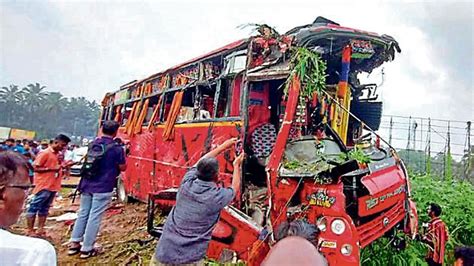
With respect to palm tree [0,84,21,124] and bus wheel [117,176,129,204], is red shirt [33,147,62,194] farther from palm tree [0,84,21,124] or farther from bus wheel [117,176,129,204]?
palm tree [0,84,21,124]

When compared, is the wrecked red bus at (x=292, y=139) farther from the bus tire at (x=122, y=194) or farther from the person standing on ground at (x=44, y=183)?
the bus tire at (x=122, y=194)

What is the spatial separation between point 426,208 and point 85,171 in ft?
17.6

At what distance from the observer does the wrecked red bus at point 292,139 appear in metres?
4.44

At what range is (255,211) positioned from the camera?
5203 mm

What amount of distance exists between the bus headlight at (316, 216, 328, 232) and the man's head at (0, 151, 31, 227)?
3.10 m

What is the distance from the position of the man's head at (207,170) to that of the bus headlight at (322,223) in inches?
50.3

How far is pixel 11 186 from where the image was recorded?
5.39ft

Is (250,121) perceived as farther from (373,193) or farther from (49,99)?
(49,99)

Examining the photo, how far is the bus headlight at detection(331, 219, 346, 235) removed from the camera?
166 inches

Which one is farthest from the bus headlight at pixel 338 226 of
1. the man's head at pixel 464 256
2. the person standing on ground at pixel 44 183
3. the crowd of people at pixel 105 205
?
the person standing on ground at pixel 44 183

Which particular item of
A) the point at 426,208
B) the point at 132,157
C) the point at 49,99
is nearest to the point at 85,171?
the point at 132,157

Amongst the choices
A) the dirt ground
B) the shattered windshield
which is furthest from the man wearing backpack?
the shattered windshield

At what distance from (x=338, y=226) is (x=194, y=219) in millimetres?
1500

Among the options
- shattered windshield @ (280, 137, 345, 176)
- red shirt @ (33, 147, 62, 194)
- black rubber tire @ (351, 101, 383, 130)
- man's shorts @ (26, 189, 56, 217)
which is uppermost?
black rubber tire @ (351, 101, 383, 130)
